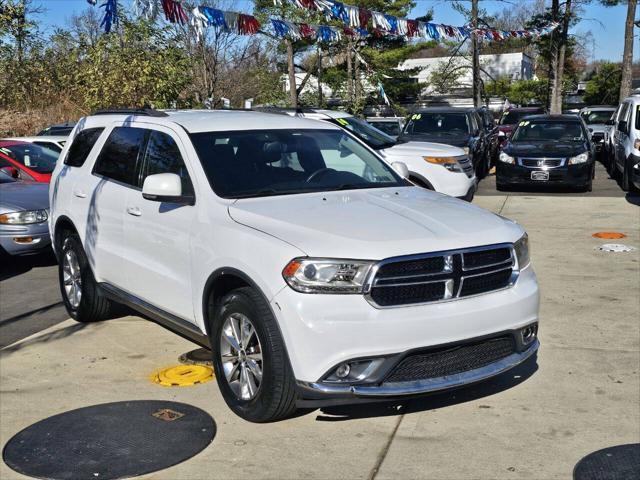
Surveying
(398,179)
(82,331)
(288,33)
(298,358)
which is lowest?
(82,331)

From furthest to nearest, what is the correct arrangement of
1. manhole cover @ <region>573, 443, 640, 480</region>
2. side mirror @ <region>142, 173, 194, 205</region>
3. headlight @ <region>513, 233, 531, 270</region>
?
side mirror @ <region>142, 173, 194, 205</region>, headlight @ <region>513, 233, 531, 270</region>, manhole cover @ <region>573, 443, 640, 480</region>

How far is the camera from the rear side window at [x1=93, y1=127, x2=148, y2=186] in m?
5.98

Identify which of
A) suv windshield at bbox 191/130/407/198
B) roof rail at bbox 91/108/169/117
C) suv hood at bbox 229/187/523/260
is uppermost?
roof rail at bbox 91/108/169/117

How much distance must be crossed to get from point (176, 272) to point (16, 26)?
20358 mm

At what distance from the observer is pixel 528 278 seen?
4777mm

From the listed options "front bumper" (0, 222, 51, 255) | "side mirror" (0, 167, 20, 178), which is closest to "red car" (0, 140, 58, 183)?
"side mirror" (0, 167, 20, 178)

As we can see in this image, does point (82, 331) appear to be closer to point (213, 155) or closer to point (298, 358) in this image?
point (213, 155)

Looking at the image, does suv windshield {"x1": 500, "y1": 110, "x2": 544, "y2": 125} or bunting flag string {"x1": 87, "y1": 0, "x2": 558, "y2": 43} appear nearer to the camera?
bunting flag string {"x1": 87, "y1": 0, "x2": 558, "y2": 43}

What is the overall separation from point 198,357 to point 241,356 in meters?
1.36

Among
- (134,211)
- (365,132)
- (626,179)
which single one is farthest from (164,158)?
(626,179)

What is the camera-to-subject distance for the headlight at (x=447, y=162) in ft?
37.1

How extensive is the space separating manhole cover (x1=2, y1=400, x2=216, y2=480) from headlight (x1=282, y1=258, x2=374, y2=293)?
1093mm

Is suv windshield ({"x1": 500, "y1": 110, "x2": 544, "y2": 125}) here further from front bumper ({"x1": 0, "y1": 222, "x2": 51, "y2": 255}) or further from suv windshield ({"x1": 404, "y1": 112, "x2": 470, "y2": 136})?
front bumper ({"x1": 0, "y1": 222, "x2": 51, "y2": 255})

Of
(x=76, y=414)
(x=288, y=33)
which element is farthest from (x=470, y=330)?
(x=288, y=33)
